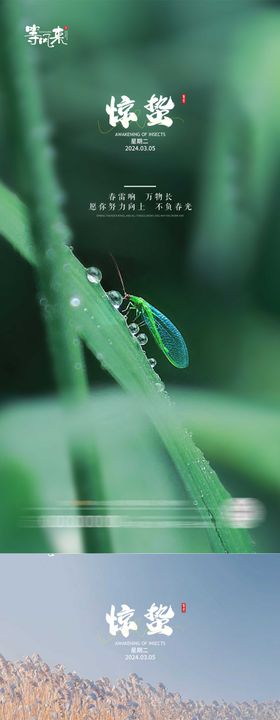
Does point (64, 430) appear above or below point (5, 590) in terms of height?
above

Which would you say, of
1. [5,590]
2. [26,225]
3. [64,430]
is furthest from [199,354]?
[5,590]

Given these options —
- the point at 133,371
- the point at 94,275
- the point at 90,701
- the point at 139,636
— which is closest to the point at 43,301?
the point at 94,275

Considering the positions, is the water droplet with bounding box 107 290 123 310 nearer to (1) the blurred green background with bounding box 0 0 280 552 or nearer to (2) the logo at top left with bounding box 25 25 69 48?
(1) the blurred green background with bounding box 0 0 280 552

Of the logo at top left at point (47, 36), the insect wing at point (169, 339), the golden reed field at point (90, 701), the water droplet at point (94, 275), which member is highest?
the logo at top left at point (47, 36)

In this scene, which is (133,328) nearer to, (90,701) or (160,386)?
(160,386)

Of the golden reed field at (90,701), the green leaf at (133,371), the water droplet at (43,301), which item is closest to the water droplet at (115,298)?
the green leaf at (133,371)

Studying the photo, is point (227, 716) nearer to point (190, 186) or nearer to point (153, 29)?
point (190, 186)

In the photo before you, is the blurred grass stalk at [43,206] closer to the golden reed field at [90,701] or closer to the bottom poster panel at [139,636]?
the bottom poster panel at [139,636]
